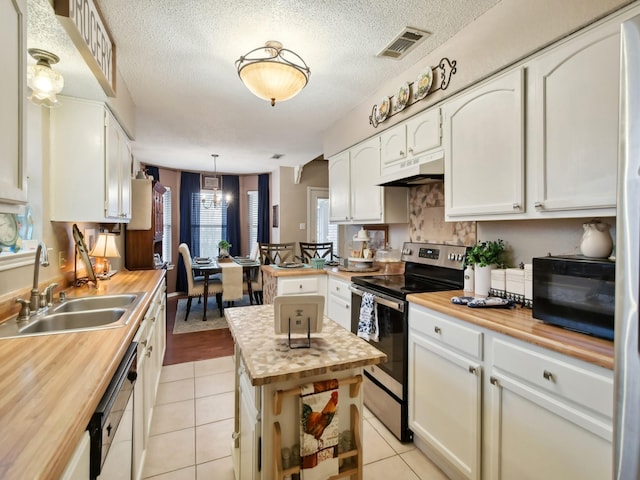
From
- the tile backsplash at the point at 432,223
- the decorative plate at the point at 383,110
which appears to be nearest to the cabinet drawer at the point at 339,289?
the tile backsplash at the point at 432,223

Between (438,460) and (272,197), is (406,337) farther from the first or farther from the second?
(272,197)

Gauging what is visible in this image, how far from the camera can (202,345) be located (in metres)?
3.66

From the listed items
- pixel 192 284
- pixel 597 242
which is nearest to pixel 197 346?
pixel 192 284

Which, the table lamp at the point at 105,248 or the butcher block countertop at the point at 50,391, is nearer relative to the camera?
the butcher block countertop at the point at 50,391

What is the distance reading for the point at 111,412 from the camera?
3.25 feet

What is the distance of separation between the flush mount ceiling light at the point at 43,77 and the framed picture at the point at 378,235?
272 cm

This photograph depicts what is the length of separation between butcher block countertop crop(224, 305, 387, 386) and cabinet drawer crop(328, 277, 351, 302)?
4.35ft

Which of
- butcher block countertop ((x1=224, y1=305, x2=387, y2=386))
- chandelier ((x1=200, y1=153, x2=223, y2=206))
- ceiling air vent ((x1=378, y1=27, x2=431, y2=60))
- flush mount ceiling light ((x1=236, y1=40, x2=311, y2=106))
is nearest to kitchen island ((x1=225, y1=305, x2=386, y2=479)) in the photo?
butcher block countertop ((x1=224, y1=305, x2=387, y2=386))

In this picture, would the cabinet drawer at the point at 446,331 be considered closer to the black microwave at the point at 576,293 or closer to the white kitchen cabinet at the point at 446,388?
the white kitchen cabinet at the point at 446,388

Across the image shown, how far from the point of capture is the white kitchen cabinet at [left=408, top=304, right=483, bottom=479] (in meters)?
1.54

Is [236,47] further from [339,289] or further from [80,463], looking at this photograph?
[80,463]

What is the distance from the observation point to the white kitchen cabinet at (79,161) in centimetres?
210

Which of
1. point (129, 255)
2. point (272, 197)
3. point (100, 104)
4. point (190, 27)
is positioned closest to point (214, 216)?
point (272, 197)

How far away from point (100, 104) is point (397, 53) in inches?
80.8
